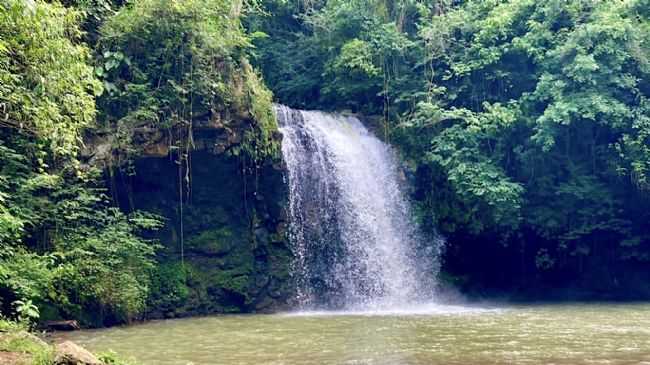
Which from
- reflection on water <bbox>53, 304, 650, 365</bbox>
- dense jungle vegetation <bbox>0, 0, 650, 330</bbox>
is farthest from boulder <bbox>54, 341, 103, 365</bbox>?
dense jungle vegetation <bbox>0, 0, 650, 330</bbox>

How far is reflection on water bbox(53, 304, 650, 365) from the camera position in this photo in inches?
323

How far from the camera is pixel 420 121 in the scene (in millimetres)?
17453

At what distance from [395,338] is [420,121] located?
854cm

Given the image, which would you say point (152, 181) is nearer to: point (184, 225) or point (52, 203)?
point (184, 225)

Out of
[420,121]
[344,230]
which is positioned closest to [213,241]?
[344,230]

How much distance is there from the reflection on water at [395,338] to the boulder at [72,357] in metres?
2.20

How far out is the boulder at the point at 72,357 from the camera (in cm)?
576

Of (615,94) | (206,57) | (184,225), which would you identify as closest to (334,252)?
(184,225)

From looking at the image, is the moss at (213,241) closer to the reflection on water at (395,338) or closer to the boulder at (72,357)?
the reflection on water at (395,338)

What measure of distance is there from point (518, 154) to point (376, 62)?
4.55 metres

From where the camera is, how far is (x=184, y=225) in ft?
50.3

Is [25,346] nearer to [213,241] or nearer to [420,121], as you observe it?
[213,241]

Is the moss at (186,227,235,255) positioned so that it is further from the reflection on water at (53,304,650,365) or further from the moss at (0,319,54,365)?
the moss at (0,319,54,365)

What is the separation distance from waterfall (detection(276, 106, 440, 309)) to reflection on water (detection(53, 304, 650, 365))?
1479mm
